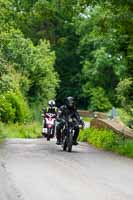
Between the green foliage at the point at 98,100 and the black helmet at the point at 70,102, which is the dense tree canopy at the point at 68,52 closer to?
the green foliage at the point at 98,100

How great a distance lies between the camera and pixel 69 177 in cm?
1305

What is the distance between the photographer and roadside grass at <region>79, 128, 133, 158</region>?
19873 millimetres

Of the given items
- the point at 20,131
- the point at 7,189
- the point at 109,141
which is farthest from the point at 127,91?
the point at 7,189

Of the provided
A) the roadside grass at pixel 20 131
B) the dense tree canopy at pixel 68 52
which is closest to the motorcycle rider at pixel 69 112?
the dense tree canopy at pixel 68 52

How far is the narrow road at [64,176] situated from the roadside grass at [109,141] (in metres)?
0.84

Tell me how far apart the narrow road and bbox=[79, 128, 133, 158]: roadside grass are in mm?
839

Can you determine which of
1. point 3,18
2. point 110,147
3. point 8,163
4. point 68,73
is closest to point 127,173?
point 8,163

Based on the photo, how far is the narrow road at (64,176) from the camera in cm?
1079

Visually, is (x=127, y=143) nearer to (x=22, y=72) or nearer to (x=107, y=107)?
(x=22, y=72)

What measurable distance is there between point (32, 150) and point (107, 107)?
5424cm

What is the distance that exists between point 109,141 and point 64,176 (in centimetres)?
928

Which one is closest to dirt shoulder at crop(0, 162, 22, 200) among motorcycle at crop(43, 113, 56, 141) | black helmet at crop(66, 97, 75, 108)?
black helmet at crop(66, 97, 75, 108)

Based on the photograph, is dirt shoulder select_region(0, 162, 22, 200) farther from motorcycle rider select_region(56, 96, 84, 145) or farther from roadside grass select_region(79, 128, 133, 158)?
roadside grass select_region(79, 128, 133, 158)

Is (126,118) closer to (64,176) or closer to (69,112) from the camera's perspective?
(69,112)
